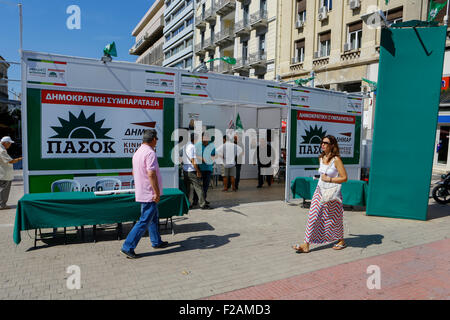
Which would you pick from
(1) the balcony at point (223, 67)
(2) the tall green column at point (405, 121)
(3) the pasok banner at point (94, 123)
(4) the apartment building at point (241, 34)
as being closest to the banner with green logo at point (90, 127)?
(3) the pasok banner at point (94, 123)

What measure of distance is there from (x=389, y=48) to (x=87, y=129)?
21.8 ft

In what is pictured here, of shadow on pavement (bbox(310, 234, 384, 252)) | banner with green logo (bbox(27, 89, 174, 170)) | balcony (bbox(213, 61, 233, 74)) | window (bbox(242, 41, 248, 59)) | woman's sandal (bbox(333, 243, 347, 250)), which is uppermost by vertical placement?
window (bbox(242, 41, 248, 59))

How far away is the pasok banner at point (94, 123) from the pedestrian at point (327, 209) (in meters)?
3.61

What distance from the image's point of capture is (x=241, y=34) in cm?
3170

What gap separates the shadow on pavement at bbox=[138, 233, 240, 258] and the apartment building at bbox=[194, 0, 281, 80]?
2349cm

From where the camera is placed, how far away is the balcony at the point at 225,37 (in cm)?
3338

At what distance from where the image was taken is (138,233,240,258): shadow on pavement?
5.08 m

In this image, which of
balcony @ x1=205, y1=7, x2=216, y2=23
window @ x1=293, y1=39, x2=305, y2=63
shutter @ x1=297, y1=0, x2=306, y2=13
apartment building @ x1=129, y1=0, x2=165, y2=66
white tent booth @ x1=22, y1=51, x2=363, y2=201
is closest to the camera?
white tent booth @ x1=22, y1=51, x2=363, y2=201

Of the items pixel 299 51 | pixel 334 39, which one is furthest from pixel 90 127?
pixel 299 51

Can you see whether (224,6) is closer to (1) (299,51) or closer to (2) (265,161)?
(1) (299,51)

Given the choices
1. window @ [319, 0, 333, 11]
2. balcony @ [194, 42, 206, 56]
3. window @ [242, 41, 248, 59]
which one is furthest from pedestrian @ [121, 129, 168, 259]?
balcony @ [194, 42, 206, 56]

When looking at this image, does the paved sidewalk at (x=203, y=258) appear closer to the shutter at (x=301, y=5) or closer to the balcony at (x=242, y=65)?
the shutter at (x=301, y=5)

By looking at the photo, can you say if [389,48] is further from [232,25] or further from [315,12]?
[232,25]

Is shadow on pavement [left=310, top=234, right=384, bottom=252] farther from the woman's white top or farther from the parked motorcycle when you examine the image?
the parked motorcycle
